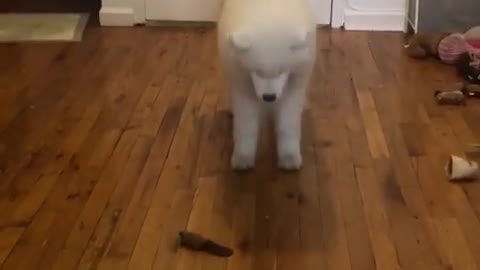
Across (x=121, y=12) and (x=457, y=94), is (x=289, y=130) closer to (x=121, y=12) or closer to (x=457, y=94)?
(x=457, y=94)

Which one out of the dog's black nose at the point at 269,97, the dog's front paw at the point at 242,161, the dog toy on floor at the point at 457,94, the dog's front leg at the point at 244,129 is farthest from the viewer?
the dog toy on floor at the point at 457,94

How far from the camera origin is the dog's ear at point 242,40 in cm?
222

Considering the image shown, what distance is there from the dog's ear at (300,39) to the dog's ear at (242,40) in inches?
4.4

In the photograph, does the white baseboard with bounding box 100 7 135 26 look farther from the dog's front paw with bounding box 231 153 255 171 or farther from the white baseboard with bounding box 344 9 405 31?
the dog's front paw with bounding box 231 153 255 171

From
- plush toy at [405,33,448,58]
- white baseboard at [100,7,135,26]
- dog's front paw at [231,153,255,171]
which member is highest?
dog's front paw at [231,153,255,171]

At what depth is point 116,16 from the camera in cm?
418

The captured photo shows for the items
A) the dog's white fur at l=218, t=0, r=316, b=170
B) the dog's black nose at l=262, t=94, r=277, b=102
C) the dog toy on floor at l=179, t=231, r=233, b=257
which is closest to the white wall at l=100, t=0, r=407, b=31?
the dog's white fur at l=218, t=0, r=316, b=170

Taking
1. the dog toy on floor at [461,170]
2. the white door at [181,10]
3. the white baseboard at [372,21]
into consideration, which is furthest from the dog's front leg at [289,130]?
the white door at [181,10]

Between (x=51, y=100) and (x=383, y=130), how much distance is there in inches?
46.8

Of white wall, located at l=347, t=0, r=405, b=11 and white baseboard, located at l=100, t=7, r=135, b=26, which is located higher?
white wall, located at l=347, t=0, r=405, b=11

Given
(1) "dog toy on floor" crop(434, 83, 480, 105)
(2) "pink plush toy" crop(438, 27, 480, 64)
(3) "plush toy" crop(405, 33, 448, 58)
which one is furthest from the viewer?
(3) "plush toy" crop(405, 33, 448, 58)

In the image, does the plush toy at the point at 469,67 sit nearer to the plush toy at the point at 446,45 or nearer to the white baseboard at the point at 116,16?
the plush toy at the point at 446,45

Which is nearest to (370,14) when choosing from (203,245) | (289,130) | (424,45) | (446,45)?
(424,45)

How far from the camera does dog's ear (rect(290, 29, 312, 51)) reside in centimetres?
222
